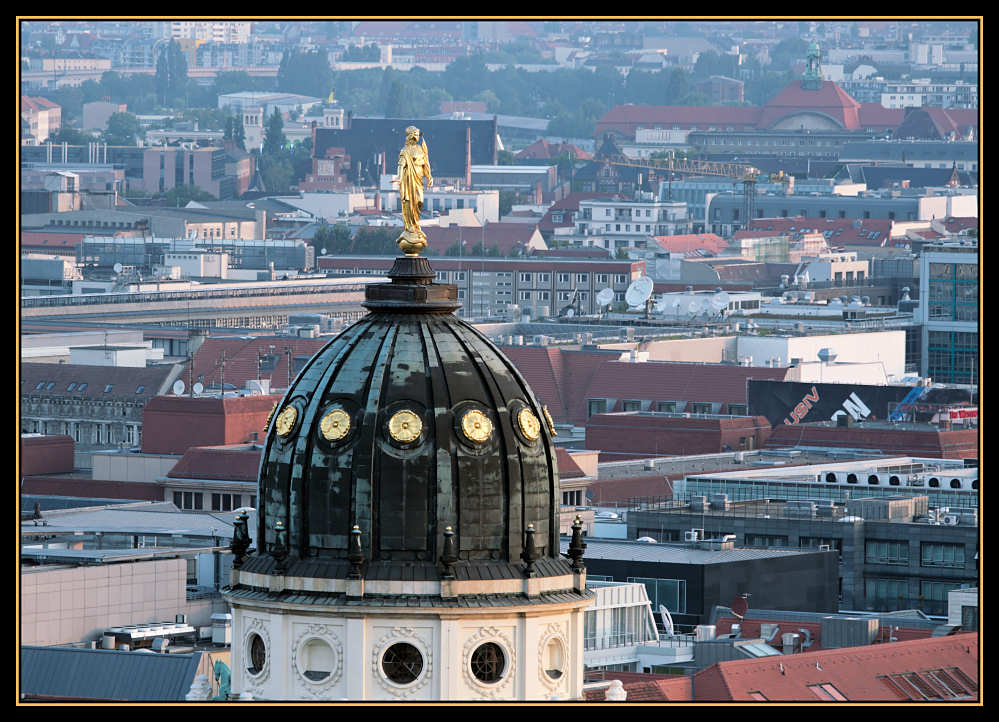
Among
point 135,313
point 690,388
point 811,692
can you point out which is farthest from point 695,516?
point 135,313

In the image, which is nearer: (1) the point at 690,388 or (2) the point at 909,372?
(1) the point at 690,388

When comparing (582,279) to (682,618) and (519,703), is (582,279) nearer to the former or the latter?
(682,618)

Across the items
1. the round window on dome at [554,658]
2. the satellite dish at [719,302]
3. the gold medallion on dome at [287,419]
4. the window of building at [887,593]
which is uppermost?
the satellite dish at [719,302]

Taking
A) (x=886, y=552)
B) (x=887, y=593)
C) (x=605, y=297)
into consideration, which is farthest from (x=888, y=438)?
(x=605, y=297)

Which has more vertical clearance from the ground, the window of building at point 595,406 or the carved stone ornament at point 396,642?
the window of building at point 595,406

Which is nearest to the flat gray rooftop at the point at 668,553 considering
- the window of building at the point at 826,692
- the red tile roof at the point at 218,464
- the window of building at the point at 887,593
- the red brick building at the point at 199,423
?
the window of building at the point at 887,593

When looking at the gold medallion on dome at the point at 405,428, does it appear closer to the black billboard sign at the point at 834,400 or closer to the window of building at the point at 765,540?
the window of building at the point at 765,540
